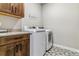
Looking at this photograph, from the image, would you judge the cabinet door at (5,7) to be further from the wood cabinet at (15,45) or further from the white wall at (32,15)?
the wood cabinet at (15,45)

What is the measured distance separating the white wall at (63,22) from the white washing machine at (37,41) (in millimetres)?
194

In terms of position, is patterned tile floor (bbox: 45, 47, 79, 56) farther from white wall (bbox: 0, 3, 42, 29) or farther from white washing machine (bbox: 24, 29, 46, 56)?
white wall (bbox: 0, 3, 42, 29)

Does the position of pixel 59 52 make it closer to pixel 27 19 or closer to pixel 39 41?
pixel 39 41

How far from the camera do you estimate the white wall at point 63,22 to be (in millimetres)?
1547

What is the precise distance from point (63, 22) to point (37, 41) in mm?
511

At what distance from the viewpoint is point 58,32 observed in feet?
5.29

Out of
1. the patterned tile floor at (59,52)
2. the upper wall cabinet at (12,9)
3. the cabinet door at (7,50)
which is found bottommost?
the patterned tile floor at (59,52)

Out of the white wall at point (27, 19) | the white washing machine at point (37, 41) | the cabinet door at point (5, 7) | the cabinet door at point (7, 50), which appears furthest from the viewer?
the white washing machine at point (37, 41)

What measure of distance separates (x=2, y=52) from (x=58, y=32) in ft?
2.78

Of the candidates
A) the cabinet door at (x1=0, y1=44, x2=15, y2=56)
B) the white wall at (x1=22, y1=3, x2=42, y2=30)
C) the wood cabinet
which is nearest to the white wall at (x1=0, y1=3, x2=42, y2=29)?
the white wall at (x1=22, y1=3, x2=42, y2=30)

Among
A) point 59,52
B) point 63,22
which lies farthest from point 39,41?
point 63,22

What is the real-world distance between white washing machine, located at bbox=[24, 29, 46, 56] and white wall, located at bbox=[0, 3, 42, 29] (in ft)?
0.47

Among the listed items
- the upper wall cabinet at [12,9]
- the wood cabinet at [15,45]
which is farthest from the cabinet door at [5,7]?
the wood cabinet at [15,45]

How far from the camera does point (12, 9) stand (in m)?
1.67
